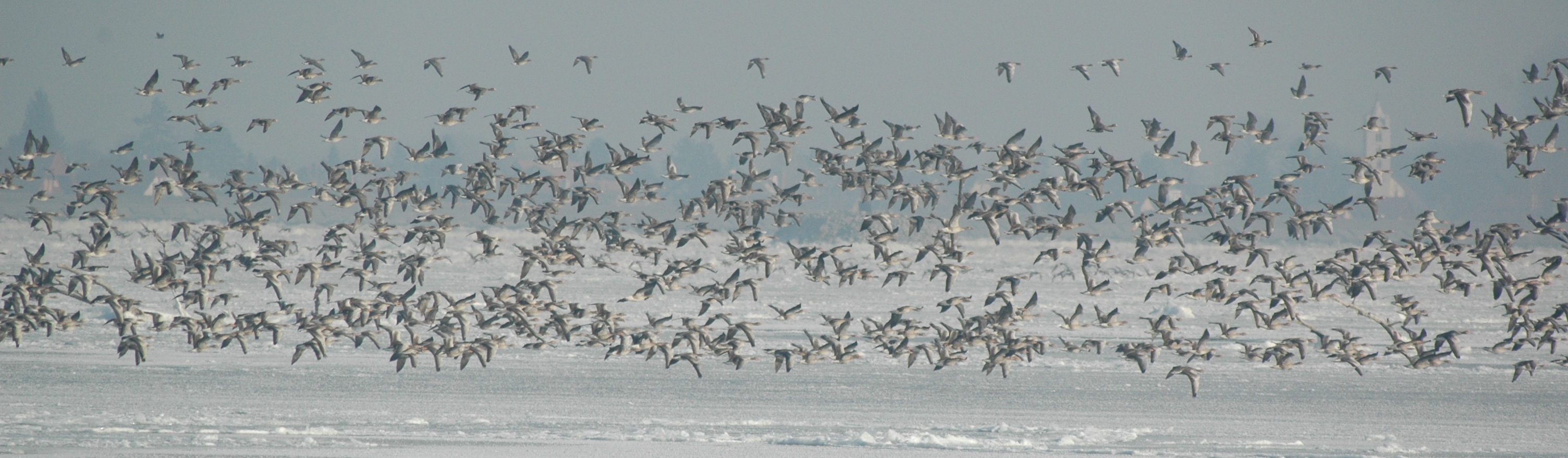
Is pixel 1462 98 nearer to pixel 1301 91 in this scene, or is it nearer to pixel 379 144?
A: pixel 1301 91

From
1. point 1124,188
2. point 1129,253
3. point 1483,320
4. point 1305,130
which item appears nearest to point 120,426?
point 1124,188

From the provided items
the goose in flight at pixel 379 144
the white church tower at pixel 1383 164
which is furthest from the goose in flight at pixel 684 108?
the white church tower at pixel 1383 164

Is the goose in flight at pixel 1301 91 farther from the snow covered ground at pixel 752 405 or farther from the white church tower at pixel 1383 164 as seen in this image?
the white church tower at pixel 1383 164

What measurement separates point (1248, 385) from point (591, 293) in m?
24.2

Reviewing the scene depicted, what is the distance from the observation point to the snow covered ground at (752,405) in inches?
728

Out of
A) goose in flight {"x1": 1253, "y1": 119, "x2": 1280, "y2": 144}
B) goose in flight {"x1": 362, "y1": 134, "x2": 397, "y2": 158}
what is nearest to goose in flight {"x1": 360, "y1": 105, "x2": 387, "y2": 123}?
goose in flight {"x1": 362, "y1": 134, "x2": 397, "y2": 158}

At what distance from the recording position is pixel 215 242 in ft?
74.6

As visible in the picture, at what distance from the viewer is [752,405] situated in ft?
72.2

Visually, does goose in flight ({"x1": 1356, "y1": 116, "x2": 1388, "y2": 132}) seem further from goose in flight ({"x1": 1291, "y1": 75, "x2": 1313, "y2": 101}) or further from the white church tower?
the white church tower

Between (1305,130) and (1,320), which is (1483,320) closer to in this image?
(1305,130)

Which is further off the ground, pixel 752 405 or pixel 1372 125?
pixel 1372 125

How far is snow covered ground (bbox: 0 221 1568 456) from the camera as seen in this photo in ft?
60.6

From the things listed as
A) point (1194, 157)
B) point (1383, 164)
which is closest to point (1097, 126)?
point (1194, 157)

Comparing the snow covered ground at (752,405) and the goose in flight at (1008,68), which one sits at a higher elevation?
the goose in flight at (1008,68)
